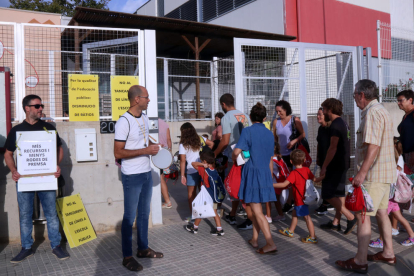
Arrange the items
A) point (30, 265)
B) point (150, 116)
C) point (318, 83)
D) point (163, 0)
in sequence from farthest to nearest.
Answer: point (163, 0) < point (318, 83) < point (150, 116) < point (30, 265)

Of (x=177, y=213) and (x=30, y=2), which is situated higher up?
(x=30, y=2)

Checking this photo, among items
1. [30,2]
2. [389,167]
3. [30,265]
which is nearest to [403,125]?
[389,167]

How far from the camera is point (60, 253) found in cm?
438

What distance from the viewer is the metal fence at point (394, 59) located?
9.10 metres

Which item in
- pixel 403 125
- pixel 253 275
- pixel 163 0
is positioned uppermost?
pixel 163 0

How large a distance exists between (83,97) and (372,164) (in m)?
3.76

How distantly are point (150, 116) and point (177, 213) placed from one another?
1906mm

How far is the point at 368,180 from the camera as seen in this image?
398cm

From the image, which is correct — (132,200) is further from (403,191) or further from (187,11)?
(187,11)

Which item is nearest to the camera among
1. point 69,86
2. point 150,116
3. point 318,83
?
point 69,86

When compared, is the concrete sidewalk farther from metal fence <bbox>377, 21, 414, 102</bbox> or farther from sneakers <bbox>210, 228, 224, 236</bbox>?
metal fence <bbox>377, 21, 414, 102</bbox>

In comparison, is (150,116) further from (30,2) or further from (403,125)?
(30,2)

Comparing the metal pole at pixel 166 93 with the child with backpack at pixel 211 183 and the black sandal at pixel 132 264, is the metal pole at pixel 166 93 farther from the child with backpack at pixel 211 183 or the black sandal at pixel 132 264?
the black sandal at pixel 132 264

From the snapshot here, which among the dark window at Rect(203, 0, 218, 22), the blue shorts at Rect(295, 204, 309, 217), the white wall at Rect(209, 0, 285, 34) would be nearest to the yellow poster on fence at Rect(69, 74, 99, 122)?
the blue shorts at Rect(295, 204, 309, 217)
